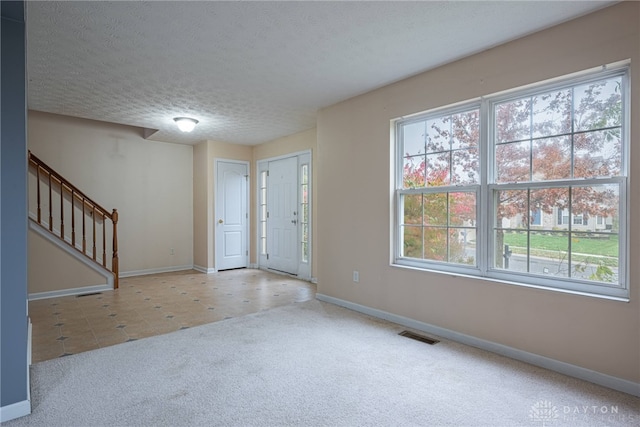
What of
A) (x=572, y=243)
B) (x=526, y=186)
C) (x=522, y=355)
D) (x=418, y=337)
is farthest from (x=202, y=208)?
(x=572, y=243)

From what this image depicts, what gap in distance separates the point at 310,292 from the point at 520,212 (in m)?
3.05

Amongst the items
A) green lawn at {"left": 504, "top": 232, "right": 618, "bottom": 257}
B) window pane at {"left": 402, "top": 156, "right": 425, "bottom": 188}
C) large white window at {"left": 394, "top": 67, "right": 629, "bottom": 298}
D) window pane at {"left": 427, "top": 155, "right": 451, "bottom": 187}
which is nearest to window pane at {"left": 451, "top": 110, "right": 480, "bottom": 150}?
large white window at {"left": 394, "top": 67, "right": 629, "bottom": 298}

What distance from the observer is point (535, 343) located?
263 cm

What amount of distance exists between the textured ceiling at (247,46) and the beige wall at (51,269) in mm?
1921

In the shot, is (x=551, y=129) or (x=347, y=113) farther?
(x=347, y=113)

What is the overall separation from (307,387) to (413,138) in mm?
2620

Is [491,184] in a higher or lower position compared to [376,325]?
higher

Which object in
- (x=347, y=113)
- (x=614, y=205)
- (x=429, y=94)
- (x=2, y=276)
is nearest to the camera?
(x=2, y=276)

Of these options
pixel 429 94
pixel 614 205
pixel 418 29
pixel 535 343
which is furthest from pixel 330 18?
pixel 535 343

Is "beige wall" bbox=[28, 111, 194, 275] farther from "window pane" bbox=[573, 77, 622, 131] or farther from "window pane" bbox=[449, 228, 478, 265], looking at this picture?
"window pane" bbox=[573, 77, 622, 131]

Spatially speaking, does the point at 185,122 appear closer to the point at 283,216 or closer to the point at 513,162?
the point at 283,216

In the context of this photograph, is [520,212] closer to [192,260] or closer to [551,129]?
[551,129]

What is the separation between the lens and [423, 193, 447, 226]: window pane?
3344 mm

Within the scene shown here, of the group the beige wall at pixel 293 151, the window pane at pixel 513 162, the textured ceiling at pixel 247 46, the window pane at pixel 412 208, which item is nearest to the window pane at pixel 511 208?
the window pane at pixel 513 162
